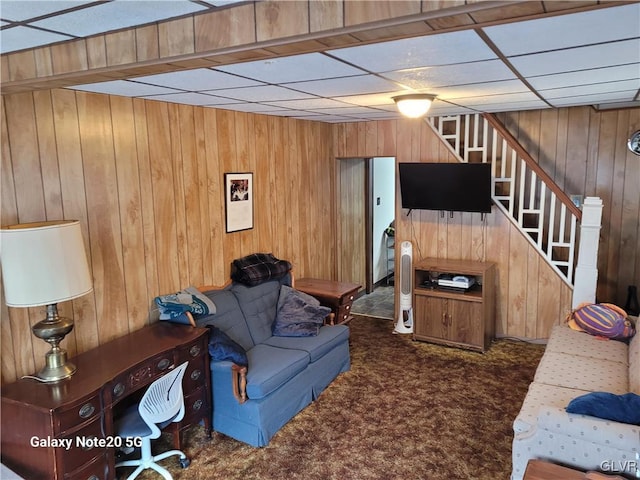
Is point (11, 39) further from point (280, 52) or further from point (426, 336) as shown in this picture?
point (426, 336)

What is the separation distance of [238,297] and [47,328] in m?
1.61

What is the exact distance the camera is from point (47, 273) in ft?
7.65

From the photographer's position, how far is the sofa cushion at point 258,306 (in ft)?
12.6

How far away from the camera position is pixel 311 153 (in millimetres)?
5199

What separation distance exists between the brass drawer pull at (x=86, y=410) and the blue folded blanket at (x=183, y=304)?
988mm

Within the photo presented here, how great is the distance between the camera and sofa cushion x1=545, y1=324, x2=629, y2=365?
3.35 meters

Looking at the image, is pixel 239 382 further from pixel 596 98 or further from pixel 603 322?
pixel 596 98

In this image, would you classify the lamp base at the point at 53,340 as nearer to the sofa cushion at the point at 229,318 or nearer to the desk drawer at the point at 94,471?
the desk drawer at the point at 94,471

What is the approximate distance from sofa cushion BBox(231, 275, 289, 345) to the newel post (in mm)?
2722

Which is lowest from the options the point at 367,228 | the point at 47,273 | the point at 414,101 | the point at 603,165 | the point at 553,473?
the point at 553,473

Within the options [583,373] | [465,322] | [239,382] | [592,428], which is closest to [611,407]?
[592,428]

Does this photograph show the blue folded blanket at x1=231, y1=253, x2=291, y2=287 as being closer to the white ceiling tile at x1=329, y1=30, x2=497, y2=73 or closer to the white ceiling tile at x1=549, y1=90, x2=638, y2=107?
the white ceiling tile at x1=329, y1=30, x2=497, y2=73

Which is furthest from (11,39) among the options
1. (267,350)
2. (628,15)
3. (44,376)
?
(267,350)

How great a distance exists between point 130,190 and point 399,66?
1.98 m
